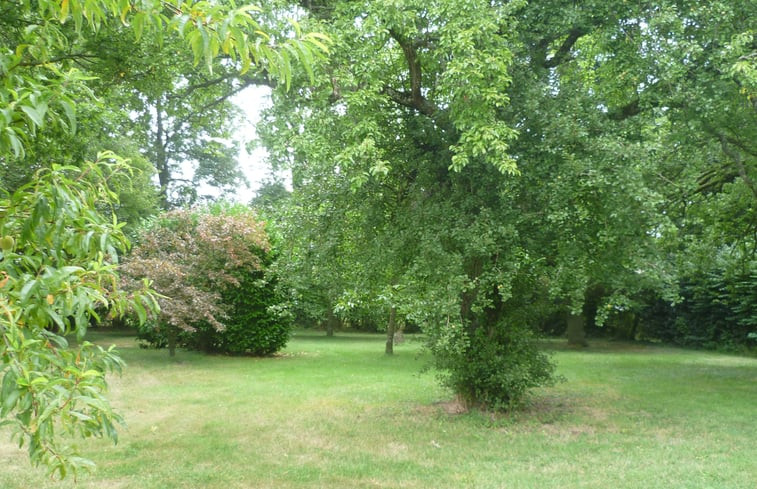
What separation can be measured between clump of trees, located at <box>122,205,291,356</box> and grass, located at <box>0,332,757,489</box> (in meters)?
1.72

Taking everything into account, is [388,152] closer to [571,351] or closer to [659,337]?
[571,351]

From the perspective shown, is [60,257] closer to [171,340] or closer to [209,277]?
[209,277]

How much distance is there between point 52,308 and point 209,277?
13.5 meters

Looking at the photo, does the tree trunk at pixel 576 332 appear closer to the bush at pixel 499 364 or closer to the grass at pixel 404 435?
the grass at pixel 404 435

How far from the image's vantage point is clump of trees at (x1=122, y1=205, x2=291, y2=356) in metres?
14.3

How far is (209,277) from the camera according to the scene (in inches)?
596

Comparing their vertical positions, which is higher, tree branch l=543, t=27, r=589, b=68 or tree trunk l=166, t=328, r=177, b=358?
tree branch l=543, t=27, r=589, b=68

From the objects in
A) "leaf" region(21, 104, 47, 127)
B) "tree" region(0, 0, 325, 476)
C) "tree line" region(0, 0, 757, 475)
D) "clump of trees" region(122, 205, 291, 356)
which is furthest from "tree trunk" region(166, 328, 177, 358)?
"leaf" region(21, 104, 47, 127)

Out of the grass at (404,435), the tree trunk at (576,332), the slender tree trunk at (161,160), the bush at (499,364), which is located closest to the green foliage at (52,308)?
the grass at (404,435)

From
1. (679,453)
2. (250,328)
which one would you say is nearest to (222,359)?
(250,328)

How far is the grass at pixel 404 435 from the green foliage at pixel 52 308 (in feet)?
12.9

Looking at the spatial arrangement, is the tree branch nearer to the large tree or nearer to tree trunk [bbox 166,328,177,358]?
the large tree

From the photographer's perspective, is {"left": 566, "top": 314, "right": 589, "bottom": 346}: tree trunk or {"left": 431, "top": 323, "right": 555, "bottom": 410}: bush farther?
{"left": 566, "top": 314, "right": 589, "bottom": 346}: tree trunk

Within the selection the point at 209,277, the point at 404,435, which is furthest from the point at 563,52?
the point at 209,277
